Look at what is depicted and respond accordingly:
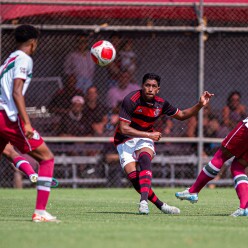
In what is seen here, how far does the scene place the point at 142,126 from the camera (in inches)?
438

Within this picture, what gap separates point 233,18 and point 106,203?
6067 millimetres

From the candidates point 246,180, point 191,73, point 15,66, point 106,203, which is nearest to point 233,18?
point 191,73

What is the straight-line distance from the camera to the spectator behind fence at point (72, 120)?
16.6 m

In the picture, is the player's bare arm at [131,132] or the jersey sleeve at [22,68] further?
the player's bare arm at [131,132]

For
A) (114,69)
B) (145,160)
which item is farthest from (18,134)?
(114,69)

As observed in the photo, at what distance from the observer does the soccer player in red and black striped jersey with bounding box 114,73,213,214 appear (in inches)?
421

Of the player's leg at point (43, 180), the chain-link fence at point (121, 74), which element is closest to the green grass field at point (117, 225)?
the player's leg at point (43, 180)

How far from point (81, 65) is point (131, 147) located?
5.73 meters

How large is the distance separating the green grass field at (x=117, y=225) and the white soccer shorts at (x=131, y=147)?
645 millimetres

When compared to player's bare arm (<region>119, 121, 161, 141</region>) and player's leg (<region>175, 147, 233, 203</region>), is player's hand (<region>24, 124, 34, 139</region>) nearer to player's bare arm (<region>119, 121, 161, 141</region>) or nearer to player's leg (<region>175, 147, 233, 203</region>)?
player's bare arm (<region>119, 121, 161, 141</region>)

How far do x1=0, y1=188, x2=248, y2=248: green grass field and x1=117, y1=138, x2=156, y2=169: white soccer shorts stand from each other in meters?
0.65

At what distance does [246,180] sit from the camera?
1018cm

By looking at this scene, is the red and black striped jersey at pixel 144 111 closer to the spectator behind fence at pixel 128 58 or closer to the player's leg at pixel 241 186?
the player's leg at pixel 241 186

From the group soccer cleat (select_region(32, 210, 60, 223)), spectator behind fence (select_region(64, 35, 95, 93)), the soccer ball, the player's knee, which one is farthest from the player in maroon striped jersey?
spectator behind fence (select_region(64, 35, 95, 93))
